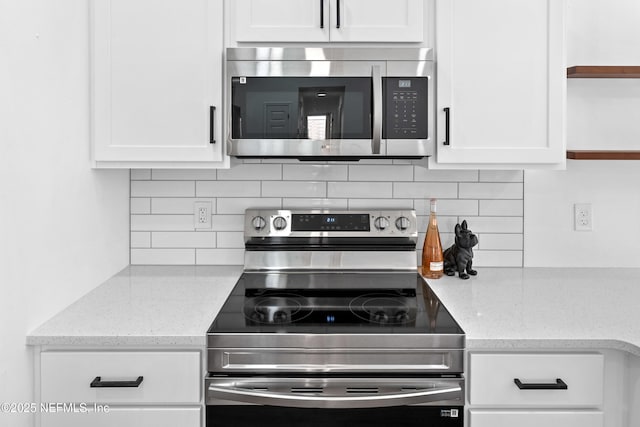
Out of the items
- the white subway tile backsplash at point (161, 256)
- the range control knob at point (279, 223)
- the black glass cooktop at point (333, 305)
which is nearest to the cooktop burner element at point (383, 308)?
the black glass cooktop at point (333, 305)

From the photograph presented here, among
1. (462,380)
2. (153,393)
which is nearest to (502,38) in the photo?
(462,380)

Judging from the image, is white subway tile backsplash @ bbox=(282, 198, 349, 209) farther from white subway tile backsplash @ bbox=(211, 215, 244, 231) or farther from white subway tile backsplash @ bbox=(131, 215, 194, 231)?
white subway tile backsplash @ bbox=(131, 215, 194, 231)

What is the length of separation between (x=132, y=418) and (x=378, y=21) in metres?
1.44

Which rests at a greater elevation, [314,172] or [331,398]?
[314,172]

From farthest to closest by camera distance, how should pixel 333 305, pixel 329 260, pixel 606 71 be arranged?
1. pixel 329 260
2. pixel 606 71
3. pixel 333 305

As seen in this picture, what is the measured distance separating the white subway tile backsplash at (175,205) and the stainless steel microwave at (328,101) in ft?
1.48

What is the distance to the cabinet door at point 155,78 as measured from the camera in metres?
1.91

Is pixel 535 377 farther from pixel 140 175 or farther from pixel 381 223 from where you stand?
pixel 140 175

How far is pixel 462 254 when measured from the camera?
2141 mm

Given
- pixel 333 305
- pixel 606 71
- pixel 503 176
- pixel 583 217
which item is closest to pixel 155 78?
pixel 333 305

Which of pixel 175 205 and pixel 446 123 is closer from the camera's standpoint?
pixel 446 123

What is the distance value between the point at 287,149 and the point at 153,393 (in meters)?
0.88

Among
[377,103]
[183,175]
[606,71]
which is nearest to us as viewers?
[377,103]

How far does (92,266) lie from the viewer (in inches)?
75.8
